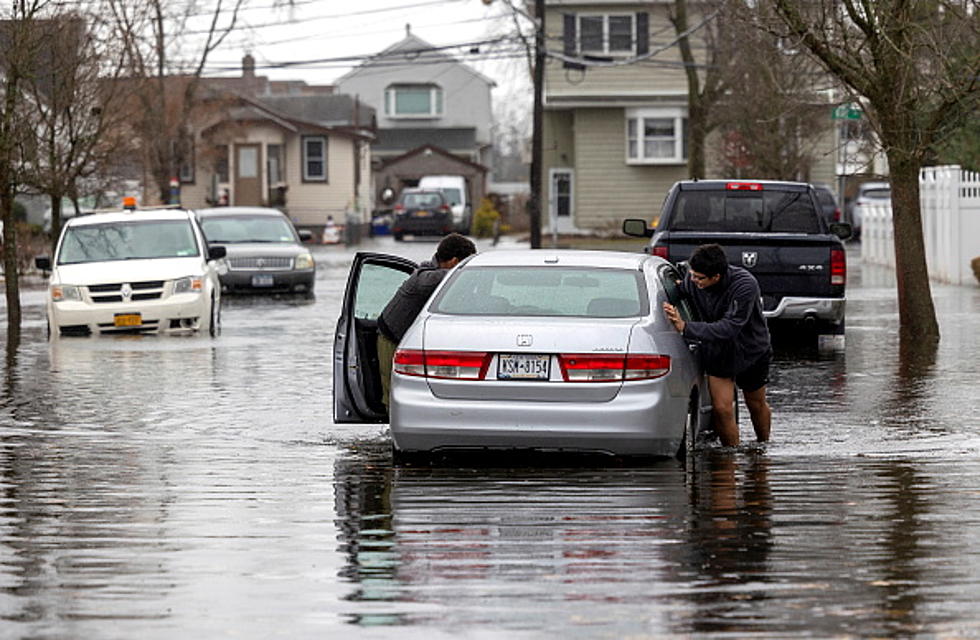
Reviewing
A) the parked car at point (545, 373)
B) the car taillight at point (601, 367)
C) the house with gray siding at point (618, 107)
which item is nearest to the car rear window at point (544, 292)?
the parked car at point (545, 373)

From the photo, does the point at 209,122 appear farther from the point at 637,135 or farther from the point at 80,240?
the point at 80,240

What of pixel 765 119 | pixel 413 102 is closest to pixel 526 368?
pixel 765 119

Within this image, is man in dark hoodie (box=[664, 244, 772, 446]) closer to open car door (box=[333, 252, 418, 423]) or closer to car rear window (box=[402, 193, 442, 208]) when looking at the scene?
open car door (box=[333, 252, 418, 423])

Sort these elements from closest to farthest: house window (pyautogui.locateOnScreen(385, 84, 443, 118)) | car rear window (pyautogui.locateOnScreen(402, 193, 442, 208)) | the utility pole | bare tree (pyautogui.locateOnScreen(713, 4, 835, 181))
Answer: bare tree (pyautogui.locateOnScreen(713, 4, 835, 181))
the utility pole
car rear window (pyautogui.locateOnScreen(402, 193, 442, 208))
house window (pyautogui.locateOnScreen(385, 84, 443, 118))

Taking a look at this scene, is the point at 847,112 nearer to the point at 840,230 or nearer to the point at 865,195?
the point at 840,230

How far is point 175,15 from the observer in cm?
5953

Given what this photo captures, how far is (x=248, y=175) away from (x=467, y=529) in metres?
71.3

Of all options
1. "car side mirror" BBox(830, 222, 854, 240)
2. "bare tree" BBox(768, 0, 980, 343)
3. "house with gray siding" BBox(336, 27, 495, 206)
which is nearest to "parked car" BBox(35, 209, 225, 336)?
"car side mirror" BBox(830, 222, 854, 240)

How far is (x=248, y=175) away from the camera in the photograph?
263 ft

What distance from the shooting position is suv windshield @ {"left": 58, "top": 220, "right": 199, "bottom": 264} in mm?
25484

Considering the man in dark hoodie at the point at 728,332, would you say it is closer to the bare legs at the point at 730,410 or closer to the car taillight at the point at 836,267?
the bare legs at the point at 730,410

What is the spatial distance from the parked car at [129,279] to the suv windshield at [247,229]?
9535 millimetres

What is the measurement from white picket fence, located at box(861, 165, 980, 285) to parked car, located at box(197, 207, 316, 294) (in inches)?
393

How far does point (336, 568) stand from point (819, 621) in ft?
7.45
